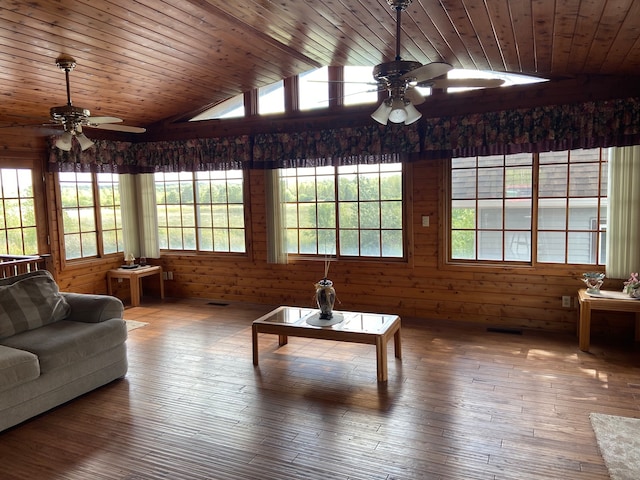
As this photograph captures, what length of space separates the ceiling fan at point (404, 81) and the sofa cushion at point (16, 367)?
291cm

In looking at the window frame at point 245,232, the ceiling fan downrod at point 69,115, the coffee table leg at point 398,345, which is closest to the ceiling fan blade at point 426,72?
the coffee table leg at point 398,345

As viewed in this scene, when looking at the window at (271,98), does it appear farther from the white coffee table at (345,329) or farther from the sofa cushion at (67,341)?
the sofa cushion at (67,341)

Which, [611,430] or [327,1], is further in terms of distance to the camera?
[327,1]

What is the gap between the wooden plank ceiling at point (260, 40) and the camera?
10.7 ft

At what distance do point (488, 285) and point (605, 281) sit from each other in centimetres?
113

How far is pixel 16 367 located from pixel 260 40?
3.56 m

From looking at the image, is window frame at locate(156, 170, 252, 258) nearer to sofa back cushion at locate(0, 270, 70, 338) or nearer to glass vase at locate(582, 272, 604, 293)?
sofa back cushion at locate(0, 270, 70, 338)

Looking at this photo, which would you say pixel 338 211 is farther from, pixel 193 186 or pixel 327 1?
pixel 327 1

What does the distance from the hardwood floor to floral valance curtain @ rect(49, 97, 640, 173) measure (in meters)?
2.06

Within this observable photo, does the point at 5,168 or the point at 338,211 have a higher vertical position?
the point at 5,168

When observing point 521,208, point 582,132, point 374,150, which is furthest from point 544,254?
point 374,150

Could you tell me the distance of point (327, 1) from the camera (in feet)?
11.2

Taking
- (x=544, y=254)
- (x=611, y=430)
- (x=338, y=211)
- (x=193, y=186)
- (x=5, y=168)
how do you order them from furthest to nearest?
(x=193, y=186) < (x=338, y=211) < (x=5, y=168) < (x=544, y=254) < (x=611, y=430)

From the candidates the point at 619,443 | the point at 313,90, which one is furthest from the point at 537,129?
the point at 619,443
